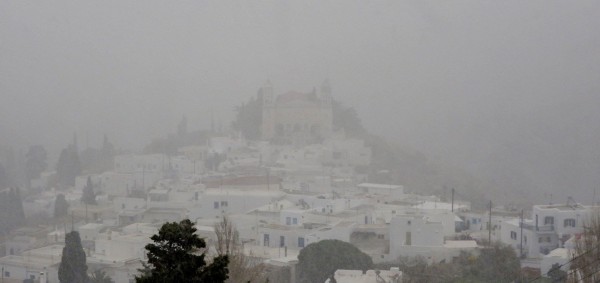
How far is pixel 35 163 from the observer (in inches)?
1102

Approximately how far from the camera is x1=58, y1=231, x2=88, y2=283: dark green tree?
10883mm

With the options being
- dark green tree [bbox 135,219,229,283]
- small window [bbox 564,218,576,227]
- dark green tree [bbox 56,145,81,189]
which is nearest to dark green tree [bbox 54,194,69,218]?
dark green tree [bbox 56,145,81,189]

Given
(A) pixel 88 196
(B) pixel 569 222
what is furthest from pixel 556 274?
(A) pixel 88 196

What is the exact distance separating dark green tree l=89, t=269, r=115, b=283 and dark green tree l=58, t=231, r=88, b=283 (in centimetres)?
14

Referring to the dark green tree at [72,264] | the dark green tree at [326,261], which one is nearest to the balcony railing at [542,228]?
the dark green tree at [326,261]

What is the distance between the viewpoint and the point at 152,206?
55.7 feet

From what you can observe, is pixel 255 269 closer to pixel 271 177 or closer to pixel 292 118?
pixel 271 177

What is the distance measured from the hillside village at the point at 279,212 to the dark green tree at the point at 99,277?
28cm

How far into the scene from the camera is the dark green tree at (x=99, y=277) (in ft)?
35.9

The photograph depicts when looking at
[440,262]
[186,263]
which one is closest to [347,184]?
[440,262]

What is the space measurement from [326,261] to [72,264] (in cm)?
350

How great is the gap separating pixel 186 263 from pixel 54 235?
12884 mm

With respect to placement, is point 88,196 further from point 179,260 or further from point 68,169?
point 179,260

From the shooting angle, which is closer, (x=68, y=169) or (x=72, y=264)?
(x=72, y=264)
